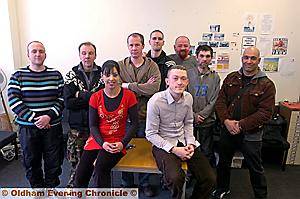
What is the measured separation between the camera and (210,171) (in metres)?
Result: 2.16

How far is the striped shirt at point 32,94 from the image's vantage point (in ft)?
7.55

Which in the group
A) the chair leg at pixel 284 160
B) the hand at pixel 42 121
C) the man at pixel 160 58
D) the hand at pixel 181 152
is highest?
the man at pixel 160 58

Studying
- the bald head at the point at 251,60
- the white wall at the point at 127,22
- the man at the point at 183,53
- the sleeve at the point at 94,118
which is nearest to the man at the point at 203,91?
the man at the point at 183,53

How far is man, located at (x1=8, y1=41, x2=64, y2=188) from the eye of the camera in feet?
7.57

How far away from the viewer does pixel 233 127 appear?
99.7 inches

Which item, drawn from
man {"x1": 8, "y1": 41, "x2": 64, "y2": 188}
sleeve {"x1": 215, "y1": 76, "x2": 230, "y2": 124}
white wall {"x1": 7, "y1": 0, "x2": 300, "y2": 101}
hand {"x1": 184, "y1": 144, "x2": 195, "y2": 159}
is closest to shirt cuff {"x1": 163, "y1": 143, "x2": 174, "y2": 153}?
hand {"x1": 184, "y1": 144, "x2": 195, "y2": 159}

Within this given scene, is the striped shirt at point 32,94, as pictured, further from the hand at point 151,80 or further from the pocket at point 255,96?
the pocket at point 255,96

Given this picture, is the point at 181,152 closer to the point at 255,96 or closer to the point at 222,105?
the point at 222,105

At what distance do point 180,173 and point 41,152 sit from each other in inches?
49.4

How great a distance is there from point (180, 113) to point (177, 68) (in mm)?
364

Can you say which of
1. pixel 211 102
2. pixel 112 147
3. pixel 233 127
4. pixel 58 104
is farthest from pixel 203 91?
pixel 58 104

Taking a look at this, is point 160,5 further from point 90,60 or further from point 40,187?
point 40,187

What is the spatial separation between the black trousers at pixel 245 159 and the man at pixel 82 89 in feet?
4.17

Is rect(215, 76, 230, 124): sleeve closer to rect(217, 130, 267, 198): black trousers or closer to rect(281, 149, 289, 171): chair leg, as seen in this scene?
rect(217, 130, 267, 198): black trousers
